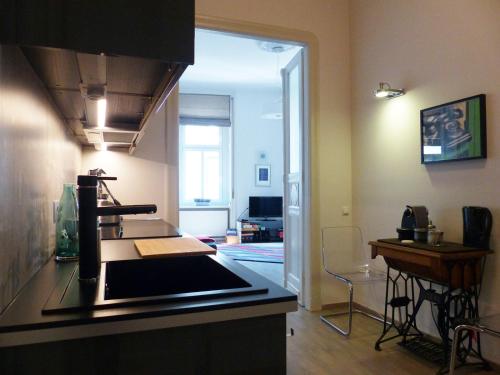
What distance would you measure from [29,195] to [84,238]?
21cm

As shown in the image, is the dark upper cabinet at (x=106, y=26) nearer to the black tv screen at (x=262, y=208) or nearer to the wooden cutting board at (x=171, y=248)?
the wooden cutting board at (x=171, y=248)

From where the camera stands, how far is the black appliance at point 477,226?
86.9 inches

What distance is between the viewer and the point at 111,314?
29.6 inches

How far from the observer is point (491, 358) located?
2.28 m

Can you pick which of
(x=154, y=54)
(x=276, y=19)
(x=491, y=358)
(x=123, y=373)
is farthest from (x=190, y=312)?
(x=276, y=19)

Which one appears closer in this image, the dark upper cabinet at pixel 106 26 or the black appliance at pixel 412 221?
the dark upper cabinet at pixel 106 26

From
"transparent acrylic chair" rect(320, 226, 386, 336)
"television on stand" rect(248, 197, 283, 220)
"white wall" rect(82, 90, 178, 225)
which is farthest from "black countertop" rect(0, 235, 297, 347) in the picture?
"television on stand" rect(248, 197, 283, 220)

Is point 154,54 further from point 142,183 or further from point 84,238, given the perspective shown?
point 142,183

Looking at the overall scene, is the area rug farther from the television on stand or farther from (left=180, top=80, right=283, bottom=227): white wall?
(left=180, top=80, right=283, bottom=227): white wall

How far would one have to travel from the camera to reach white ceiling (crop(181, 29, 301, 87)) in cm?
552

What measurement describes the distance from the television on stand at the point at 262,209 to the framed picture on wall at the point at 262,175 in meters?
0.45

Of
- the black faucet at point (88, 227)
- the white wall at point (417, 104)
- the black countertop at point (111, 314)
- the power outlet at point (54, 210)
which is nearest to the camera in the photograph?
the black countertop at point (111, 314)

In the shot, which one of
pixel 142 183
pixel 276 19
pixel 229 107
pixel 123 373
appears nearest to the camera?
pixel 123 373

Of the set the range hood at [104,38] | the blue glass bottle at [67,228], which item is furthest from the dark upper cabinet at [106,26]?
the blue glass bottle at [67,228]
